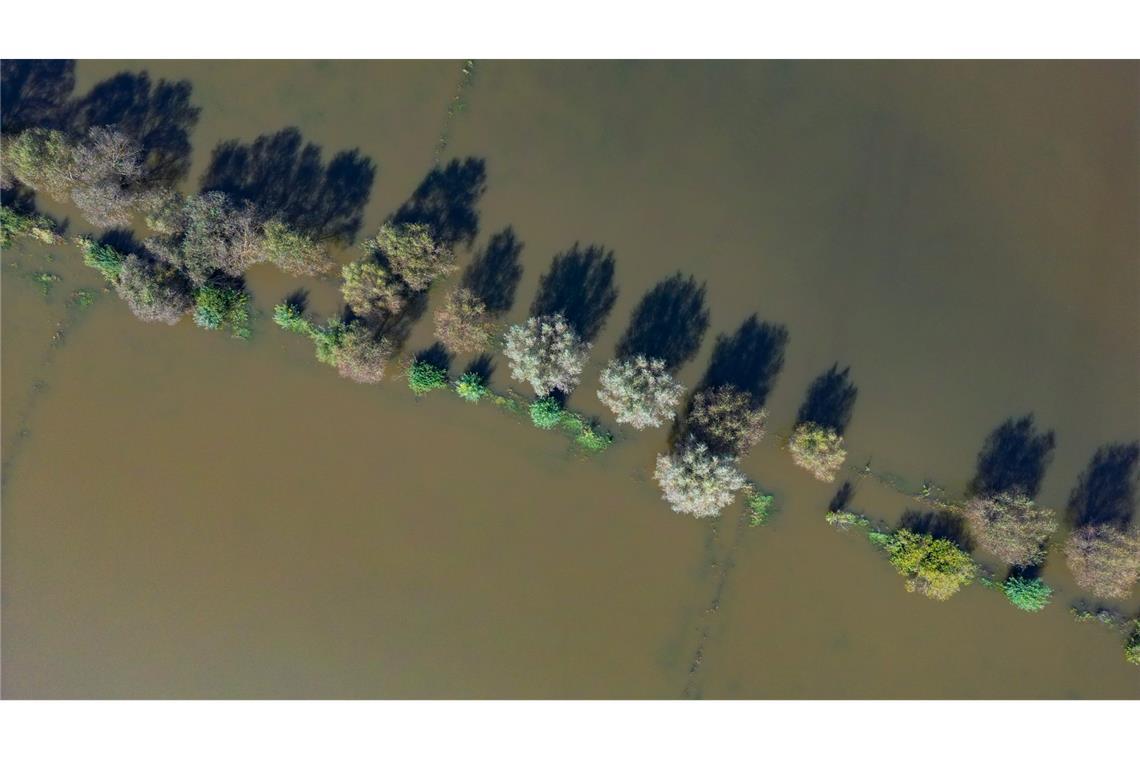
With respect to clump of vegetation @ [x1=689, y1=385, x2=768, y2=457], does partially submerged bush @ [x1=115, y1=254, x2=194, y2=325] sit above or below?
below

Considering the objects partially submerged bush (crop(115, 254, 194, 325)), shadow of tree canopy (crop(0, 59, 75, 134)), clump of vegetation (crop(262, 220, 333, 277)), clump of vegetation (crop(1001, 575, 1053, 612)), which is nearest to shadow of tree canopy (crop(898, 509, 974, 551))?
clump of vegetation (crop(1001, 575, 1053, 612))

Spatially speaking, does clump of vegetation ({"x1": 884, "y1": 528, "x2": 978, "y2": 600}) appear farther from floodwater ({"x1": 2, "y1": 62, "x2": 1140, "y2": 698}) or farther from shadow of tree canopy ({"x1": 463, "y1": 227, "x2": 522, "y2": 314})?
shadow of tree canopy ({"x1": 463, "y1": 227, "x2": 522, "y2": 314})

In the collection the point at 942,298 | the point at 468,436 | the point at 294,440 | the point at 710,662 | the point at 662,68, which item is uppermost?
the point at 662,68

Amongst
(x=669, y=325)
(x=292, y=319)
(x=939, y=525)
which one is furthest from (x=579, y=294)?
(x=939, y=525)

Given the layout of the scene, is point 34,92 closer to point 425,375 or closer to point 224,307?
point 224,307

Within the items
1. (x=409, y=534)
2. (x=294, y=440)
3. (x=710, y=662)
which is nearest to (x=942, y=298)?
(x=710, y=662)

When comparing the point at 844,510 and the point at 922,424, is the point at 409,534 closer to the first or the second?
the point at 844,510

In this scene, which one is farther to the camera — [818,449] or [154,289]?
[818,449]
